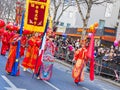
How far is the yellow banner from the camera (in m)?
17.4

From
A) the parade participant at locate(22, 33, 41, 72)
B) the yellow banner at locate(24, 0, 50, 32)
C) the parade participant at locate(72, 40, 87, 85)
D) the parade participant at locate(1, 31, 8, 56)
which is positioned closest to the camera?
the parade participant at locate(72, 40, 87, 85)

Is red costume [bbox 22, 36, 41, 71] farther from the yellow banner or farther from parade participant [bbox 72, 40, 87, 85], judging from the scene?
parade participant [bbox 72, 40, 87, 85]

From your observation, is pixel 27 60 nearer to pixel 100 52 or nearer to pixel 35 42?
pixel 35 42

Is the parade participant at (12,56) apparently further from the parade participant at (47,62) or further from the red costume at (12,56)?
the parade participant at (47,62)

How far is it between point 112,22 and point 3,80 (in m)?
32.4

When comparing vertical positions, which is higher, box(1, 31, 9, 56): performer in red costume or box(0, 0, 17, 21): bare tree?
box(0, 0, 17, 21): bare tree

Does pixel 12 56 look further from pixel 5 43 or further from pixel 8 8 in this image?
pixel 8 8

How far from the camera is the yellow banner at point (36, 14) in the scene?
57.2 ft

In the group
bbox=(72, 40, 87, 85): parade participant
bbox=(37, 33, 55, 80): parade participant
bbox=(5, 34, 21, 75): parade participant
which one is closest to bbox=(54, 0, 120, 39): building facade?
bbox=(72, 40, 87, 85): parade participant

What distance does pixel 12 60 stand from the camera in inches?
555

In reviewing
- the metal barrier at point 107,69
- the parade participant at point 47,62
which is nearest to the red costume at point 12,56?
the parade participant at point 47,62

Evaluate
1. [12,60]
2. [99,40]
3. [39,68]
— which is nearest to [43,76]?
[39,68]

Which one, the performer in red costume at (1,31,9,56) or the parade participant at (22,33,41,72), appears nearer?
the parade participant at (22,33,41,72)

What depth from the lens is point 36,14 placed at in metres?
17.9
